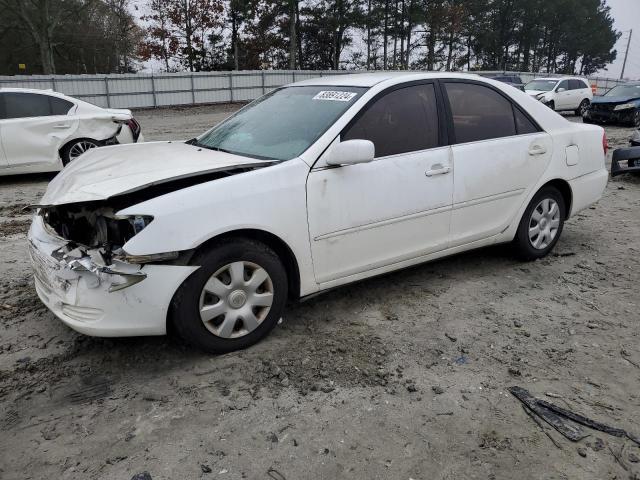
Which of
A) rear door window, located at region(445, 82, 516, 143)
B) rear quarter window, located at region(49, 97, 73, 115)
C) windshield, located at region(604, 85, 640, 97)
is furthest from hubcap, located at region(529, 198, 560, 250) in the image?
windshield, located at region(604, 85, 640, 97)

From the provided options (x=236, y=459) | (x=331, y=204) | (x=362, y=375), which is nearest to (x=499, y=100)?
(x=331, y=204)

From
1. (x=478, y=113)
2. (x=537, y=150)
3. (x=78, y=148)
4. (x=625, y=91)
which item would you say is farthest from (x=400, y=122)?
(x=625, y=91)

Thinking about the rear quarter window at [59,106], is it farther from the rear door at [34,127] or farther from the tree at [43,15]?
the tree at [43,15]

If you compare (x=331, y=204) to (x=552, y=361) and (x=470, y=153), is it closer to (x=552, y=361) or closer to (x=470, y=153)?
(x=470, y=153)

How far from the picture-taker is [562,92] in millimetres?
21438

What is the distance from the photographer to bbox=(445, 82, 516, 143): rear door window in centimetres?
421

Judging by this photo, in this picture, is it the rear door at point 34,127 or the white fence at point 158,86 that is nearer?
the rear door at point 34,127

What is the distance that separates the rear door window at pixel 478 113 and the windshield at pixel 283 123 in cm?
86

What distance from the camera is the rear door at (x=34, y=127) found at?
27.4 feet

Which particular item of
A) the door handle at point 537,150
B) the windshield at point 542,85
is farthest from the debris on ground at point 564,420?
the windshield at point 542,85

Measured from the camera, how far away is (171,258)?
2.94 meters

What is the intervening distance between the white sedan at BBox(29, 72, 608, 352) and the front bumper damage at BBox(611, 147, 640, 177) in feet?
14.8

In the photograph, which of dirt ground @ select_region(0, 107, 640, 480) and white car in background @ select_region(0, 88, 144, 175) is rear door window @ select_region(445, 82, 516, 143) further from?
white car in background @ select_region(0, 88, 144, 175)

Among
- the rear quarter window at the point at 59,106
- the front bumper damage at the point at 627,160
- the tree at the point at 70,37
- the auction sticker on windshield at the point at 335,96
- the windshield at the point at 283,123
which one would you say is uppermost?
the tree at the point at 70,37
